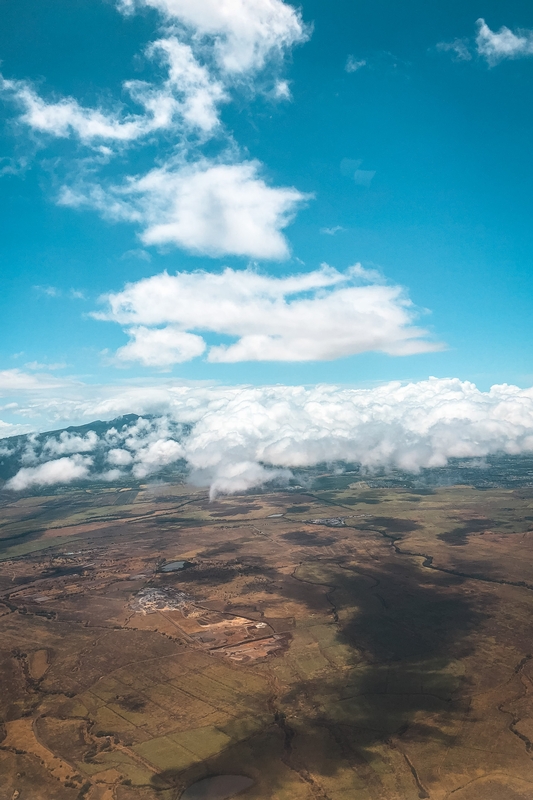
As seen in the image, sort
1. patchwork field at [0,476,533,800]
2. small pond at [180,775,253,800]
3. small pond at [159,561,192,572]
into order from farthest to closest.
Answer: small pond at [159,561,192,572]
patchwork field at [0,476,533,800]
small pond at [180,775,253,800]

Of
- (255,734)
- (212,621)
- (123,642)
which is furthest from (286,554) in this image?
(255,734)

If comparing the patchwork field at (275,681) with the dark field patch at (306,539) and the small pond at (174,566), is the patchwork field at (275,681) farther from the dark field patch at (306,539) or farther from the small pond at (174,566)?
the dark field patch at (306,539)

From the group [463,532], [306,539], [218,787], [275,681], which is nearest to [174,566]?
[306,539]

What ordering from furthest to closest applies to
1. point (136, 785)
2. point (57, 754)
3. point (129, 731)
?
point (129, 731)
point (57, 754)
point (136, 785)

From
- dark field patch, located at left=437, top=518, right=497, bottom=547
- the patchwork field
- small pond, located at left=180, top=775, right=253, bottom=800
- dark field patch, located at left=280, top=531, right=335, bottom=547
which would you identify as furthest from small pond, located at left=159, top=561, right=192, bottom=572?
small pond, located at left=180, top=775, right=253, bottom=800

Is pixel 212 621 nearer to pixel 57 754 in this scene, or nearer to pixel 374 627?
pixel 374 627

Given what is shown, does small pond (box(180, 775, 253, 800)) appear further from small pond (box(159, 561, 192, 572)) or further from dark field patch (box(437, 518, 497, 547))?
dark field patch (box(437, 518, 497, 547))
